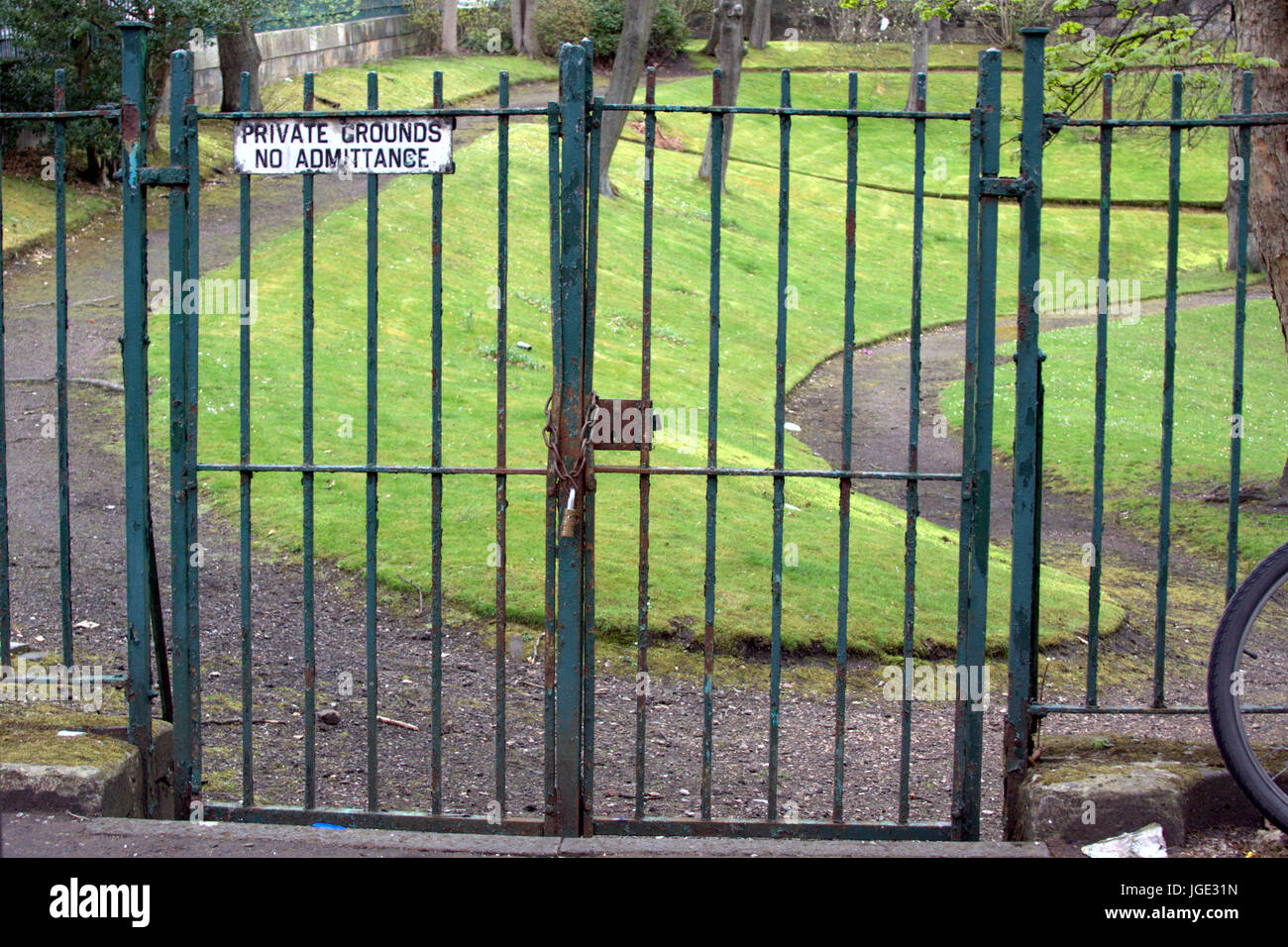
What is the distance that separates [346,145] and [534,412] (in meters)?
7.98

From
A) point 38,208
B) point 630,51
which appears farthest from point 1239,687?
point 630,51

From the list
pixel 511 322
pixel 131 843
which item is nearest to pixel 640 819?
pixel 131 843

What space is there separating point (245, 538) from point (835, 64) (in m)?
54.8

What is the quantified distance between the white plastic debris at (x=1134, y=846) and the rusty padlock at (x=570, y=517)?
201 centimetres

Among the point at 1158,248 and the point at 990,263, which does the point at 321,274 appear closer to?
the point at 990,263

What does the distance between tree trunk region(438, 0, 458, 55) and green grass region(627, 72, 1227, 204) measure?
7360mm

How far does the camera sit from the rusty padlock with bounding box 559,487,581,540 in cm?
438

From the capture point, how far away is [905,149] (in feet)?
154

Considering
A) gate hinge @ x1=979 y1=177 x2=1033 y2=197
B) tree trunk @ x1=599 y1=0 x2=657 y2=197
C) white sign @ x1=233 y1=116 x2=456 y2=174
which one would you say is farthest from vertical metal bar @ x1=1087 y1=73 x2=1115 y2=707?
tree trunk @ x1=599 y1=0 x2=657 y2=197

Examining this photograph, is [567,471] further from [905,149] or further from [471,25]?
[905,149]

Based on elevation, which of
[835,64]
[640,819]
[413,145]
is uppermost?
[835,64]

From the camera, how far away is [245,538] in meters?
4.61

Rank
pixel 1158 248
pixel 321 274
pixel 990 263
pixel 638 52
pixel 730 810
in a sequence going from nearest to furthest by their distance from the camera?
pixel 990 263, pixel 730 810, pixel 321 274, pixel 638 52, pixel 1158 248

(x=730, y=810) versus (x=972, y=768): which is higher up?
(x=972, y=768)
